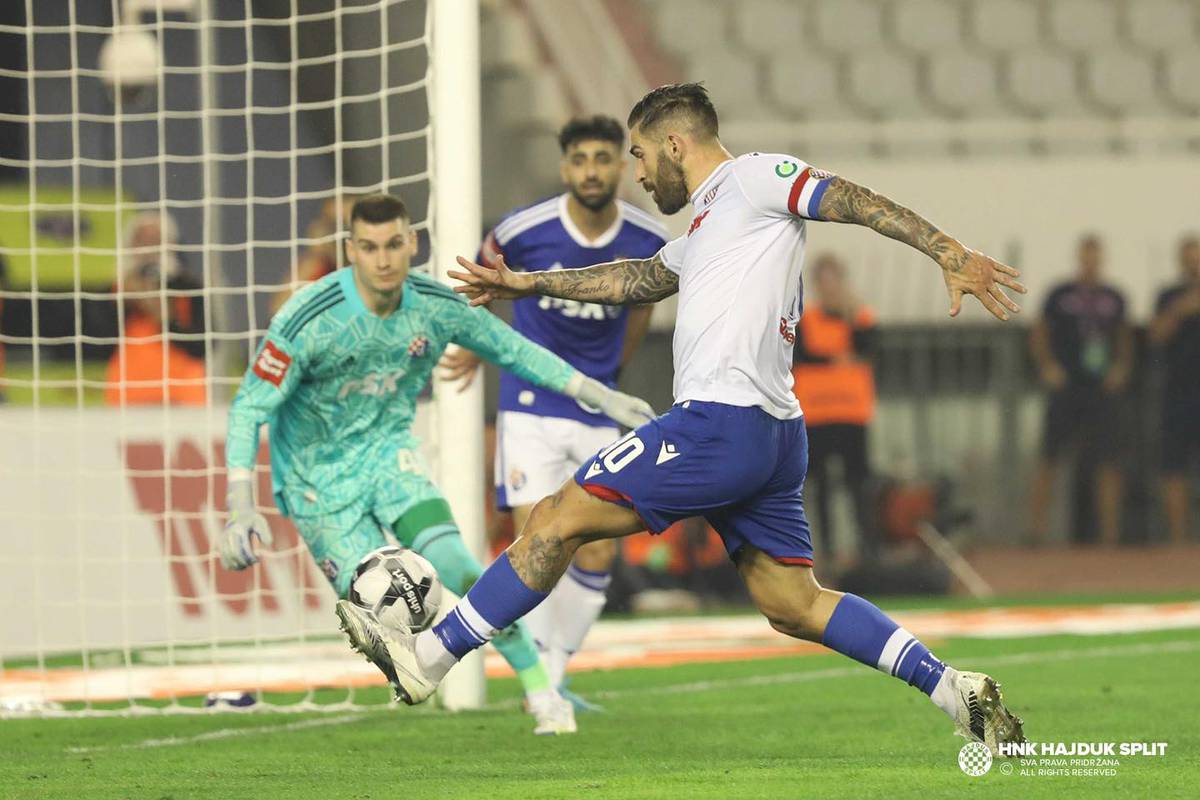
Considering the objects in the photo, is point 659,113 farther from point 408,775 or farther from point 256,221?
point 256,221

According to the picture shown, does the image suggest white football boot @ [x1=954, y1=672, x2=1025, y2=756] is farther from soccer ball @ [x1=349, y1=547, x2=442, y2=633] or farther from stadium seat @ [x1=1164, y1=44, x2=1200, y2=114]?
stadium seat @ [x1=1164, y1=44, x2=1200, y2=114]

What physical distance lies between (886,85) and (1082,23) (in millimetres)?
2188

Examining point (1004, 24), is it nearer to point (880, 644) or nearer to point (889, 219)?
point (880, 644)

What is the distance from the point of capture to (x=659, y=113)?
595 cm

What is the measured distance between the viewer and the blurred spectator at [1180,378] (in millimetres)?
15297

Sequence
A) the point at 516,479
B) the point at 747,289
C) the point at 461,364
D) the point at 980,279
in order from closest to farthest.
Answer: the point at 980,279 < the point at 747,289 < the point at 461,364 < the point at 516,479

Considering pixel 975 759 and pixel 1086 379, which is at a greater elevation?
pixel 1086 379

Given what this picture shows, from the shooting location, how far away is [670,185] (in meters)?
5.96

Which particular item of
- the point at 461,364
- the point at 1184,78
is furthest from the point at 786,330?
the point at 1184,78

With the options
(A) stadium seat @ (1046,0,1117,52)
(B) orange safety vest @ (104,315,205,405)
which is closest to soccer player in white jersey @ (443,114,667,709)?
(B) orange safety vest @ (104,315,205,405)

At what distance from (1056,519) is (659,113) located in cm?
1076

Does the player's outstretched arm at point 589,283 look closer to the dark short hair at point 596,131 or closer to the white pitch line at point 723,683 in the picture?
the dark short hair at point 596,131

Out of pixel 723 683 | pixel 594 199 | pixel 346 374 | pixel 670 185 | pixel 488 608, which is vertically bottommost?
pixel 723 683

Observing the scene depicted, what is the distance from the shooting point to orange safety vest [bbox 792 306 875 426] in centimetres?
1377
